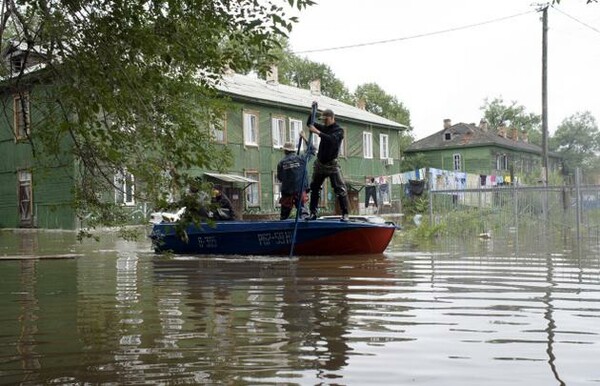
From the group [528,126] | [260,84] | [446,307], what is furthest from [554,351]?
[528,126]

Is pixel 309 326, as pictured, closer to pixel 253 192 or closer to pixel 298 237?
pixel 298 237

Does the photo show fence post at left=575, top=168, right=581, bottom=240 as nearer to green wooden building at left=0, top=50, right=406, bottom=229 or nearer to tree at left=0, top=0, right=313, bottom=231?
tree at left=0, top=0, right=313, bottom=231

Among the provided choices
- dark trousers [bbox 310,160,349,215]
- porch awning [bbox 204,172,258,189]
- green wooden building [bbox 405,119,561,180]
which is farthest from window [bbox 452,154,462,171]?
dark trousers [bbox 310,160,349,215]

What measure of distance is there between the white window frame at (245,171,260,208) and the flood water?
25263 mm

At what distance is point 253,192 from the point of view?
3575 centimetres

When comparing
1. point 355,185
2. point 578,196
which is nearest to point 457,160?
point 355,185

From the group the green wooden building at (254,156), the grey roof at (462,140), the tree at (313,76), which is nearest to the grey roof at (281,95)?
the green wooden building at (254,156)

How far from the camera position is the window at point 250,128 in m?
35.4

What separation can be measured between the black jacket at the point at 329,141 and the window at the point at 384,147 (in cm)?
3530

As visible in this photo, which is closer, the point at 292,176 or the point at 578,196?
the point at 292,176

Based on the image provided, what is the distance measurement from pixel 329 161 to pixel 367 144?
34057 mm

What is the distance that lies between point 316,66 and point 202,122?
6571cm

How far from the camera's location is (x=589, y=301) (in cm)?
629

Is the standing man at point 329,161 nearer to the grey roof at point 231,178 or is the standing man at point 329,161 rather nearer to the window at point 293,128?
the grey roof at point 231,178
